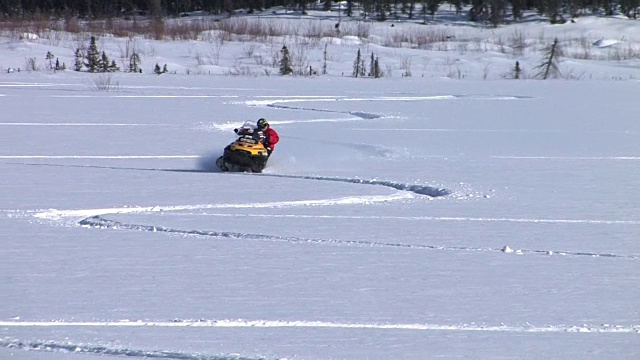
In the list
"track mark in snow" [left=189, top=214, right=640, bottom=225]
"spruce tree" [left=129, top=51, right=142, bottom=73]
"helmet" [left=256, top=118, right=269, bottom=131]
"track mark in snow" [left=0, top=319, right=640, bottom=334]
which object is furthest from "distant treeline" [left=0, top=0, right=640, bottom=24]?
"track mark in snow" [left=0, top=319, right=640, bottom=334]

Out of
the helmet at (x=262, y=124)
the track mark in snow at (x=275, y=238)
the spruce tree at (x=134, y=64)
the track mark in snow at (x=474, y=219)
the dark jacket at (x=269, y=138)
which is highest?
the helmet at (x=262, y=124)

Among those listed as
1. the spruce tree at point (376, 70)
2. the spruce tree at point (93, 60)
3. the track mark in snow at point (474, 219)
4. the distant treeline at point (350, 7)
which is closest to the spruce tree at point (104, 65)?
the spruce tree at point (93, 60)

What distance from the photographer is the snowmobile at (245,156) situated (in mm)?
12875

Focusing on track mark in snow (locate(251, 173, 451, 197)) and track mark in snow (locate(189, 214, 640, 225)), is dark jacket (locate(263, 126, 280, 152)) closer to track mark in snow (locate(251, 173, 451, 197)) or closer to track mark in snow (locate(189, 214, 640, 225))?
track mark in snow (locate(251, 173, 451, 197))

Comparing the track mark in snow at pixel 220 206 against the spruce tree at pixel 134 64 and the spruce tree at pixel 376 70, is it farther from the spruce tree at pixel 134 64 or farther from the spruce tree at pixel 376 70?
the spruce tree at pixel 134 64

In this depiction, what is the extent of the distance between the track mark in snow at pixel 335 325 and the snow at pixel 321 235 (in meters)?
0.02

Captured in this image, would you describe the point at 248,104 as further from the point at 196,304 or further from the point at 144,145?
the point at 196,304

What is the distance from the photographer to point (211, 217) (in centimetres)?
966

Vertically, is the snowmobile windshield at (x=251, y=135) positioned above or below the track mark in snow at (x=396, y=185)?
above

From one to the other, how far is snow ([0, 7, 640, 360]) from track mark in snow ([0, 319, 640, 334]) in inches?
0.7

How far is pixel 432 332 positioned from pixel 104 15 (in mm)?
51376

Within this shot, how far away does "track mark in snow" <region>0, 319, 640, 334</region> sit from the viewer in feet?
19.5

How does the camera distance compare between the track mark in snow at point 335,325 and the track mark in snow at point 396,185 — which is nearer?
the track mark in snow at point 335,325

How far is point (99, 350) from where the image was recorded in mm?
5523
